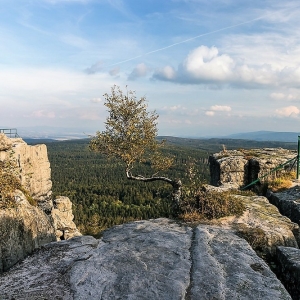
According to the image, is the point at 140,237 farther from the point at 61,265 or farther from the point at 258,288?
the point at 258,288

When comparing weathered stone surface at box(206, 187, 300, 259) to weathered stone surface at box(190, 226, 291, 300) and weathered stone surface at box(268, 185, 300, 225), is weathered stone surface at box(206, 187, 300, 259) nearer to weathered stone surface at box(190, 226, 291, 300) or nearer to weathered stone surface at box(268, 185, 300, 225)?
weathered stone surface at box(268, 185, 300, 225)

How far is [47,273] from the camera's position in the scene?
30.9 feet

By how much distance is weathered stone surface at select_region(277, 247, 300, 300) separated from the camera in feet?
29.4

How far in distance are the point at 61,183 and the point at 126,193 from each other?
178ft

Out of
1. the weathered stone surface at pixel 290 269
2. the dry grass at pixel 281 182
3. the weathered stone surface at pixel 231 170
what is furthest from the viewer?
the weathered stone surface at pixel 231 170

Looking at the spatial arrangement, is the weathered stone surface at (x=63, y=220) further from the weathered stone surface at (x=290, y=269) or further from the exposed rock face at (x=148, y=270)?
the weathered stone surface at (x=290, y=269)

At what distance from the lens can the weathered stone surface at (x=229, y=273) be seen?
7637 millimetres

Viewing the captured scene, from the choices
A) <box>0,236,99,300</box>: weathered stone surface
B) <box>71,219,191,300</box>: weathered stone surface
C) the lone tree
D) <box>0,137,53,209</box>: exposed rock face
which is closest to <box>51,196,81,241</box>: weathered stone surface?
<box>0,137,53,209</box>: exposed rock face

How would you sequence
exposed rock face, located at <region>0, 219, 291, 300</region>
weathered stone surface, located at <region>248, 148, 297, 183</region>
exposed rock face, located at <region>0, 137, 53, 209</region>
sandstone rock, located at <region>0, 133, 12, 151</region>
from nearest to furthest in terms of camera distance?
exposed rock face, located at <region>0, 219, 291, 300</region>
sandstone rock, located at <region>0, 133, 12, 151</region>
weathered stone surface, located at <region>248, 148, 297, 183</region>
exposed rock face, located at <region>0, 137, 53, 209</region>

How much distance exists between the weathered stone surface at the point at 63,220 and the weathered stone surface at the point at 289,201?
110 ft

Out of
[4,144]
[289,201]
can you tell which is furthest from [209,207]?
[4,144]

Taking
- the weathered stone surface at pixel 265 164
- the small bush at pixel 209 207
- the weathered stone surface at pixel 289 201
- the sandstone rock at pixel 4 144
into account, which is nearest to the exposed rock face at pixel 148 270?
the small bush at pixel 209 207

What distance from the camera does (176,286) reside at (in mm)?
7930

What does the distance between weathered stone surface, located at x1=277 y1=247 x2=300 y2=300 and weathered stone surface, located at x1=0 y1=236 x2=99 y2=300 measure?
6669 millimetres
